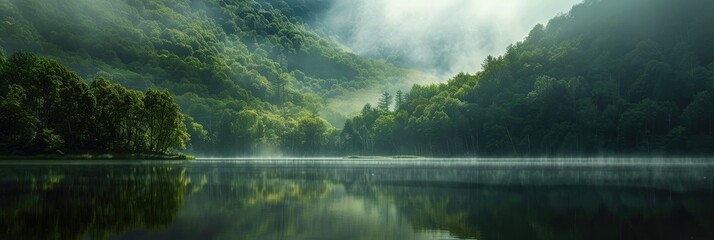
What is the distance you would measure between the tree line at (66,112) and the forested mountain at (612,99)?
105837 mm

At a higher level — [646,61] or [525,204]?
[646,61]

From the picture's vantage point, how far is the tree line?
87875 millimetres

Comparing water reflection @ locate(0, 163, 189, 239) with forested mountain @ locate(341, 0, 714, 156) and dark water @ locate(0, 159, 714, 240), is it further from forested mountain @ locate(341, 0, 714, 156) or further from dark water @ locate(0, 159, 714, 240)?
forested mountain @ locate(341, 0, 714, 156)

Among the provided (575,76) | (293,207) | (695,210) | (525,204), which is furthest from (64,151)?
(575,76)

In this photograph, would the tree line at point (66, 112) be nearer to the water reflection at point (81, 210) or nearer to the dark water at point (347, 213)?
the water reflection at point (81, 210)

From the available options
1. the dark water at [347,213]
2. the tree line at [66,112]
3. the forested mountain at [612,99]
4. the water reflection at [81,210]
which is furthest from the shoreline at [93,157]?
the forested mountain at [612,99]

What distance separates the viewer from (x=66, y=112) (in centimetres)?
9675

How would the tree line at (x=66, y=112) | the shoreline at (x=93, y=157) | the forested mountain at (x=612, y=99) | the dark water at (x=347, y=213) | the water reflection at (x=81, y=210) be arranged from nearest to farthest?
the water reflection at (x=81, y=210) < the dark water at (x=347, y=213) < the tree line at (x=66, y=112) < the shoreline at (x=93, y=157) < the forested mountain at (x=612, y=99)

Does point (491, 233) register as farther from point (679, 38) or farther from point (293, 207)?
point (679, 38)

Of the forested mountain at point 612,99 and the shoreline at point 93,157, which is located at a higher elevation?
the forested mountain at point 612,99

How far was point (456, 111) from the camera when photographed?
639ft

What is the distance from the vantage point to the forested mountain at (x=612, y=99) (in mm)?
150750

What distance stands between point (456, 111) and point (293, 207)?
172 m

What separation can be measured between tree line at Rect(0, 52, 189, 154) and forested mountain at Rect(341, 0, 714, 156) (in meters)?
106
